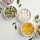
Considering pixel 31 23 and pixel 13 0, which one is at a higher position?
pixel 13 0

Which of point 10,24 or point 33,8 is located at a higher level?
point 33,8

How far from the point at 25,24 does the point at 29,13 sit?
0.12 metres

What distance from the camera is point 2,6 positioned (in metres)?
1.37

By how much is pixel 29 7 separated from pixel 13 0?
0.57ft

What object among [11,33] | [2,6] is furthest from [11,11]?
[11,33]

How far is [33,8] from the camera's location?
4.65 feet

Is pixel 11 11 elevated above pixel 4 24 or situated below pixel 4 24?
above

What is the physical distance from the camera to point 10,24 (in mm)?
1373

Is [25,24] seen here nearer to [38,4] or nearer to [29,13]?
[29,13]

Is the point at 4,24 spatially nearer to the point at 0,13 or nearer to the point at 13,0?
the point at 0,13

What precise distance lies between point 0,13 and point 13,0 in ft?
0.58

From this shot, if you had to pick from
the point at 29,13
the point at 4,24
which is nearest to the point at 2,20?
the point at 4,24

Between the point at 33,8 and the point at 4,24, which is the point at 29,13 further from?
the point at 4,24

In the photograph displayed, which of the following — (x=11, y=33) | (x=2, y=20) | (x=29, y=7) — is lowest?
(x=11, y=33)
